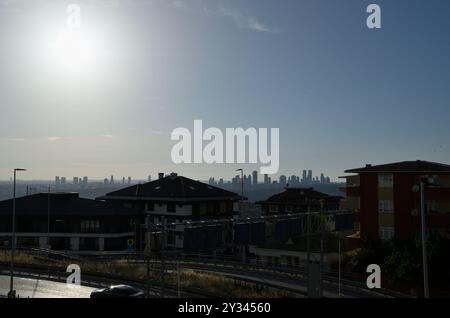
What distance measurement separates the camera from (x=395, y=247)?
38.0 metres

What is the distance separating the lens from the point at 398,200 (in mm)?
43625

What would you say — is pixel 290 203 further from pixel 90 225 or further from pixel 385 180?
pixel 385 180

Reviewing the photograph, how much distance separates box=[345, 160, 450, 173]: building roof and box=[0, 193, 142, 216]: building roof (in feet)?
129

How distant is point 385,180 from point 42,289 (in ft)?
100

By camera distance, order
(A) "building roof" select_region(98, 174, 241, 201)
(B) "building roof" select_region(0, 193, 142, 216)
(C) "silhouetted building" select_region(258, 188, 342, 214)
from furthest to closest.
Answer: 1. (C) "silhouetted building" select_region(258, 188, 342, 214)
2. (A) "building roof" select_region(98, 174, 241, 201)
3. (B) "building roof" select_region(0, 193, 142, 216)

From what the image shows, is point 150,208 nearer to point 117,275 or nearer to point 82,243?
point 82,243

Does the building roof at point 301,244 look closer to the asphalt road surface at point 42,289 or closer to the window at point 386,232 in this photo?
the window at point 386,232

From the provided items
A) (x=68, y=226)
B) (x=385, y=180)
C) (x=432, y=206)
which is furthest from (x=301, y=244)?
(x=68, y=226)

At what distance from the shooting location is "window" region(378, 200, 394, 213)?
44.1m

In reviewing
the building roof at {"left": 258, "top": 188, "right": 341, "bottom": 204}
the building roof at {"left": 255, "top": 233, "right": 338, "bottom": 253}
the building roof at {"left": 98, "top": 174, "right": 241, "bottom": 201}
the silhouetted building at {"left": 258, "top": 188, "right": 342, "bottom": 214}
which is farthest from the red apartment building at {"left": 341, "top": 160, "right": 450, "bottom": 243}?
the building roof at {"left": 258, "top": 188, "right": 341, "bottom": 204}

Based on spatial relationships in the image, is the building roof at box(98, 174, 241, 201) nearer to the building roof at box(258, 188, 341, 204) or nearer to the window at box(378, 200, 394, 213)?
the building roof at box(258, 188, 341, 204)

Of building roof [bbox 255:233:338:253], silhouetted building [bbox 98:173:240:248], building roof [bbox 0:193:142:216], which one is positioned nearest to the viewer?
building roof [bbox 255:233:338:253]
